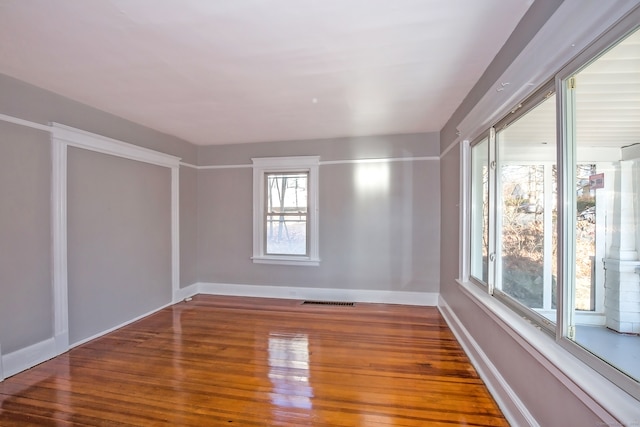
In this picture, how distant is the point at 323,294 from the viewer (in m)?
4.52

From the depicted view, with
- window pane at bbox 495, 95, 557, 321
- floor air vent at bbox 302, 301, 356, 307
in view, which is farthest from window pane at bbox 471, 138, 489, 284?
floor air vent at bbox 302, 301, 356, 307

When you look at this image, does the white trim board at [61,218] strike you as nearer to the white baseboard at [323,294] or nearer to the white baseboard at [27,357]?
the white baseboard at [27,357]

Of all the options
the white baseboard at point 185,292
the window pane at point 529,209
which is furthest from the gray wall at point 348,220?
the window pane at point 529,209

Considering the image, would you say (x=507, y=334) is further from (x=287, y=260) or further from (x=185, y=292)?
(x=185, y=292)

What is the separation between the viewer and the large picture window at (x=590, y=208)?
3.99 ft

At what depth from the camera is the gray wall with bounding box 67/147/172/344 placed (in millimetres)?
3002

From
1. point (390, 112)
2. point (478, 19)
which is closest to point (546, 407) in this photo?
point (478, 19)

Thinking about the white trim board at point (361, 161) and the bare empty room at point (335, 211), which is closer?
the bare empty room at point (335, 211)

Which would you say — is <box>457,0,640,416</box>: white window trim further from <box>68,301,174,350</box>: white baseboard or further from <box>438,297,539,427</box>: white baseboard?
<box>68,301,174,350</box>: white baseboard

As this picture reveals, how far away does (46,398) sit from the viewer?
2158mm

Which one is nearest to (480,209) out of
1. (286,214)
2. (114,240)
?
(286,214)

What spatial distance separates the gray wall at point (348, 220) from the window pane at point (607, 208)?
277 centimetres

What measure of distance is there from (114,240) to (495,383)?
4.01m

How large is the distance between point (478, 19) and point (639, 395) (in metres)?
1.95
